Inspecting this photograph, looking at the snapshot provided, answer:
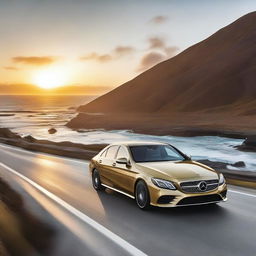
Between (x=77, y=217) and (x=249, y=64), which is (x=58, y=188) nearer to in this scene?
(x=77, y=217)

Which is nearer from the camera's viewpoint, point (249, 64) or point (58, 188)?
point (58, 188)

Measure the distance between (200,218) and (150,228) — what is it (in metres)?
1.23

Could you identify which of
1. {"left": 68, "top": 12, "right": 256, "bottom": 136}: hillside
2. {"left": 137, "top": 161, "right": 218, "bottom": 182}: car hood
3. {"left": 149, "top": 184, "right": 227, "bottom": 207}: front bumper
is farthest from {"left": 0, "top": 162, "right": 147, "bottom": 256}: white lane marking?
{"left": 68, "top": 12, "right": 256, "bottom": 136}: hillside

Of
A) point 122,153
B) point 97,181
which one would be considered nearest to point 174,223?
point 122,153

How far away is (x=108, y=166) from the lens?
487 inches

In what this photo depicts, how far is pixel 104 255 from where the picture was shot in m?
6.95

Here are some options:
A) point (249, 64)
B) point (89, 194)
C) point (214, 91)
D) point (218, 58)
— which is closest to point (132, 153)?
point (89, 194)

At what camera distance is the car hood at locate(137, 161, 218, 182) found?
9.67m

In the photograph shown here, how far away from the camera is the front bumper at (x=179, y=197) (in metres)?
9.48

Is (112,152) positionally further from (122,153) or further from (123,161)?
(123,161)

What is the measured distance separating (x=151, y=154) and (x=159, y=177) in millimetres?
1700

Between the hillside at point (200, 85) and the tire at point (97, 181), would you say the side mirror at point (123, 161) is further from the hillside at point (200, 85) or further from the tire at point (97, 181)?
the hillside at point (200, 85)

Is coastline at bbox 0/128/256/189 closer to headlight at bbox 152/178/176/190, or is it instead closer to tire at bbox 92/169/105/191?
tire at bbox 92/169/105/191

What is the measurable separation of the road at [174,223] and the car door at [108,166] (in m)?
0.40
